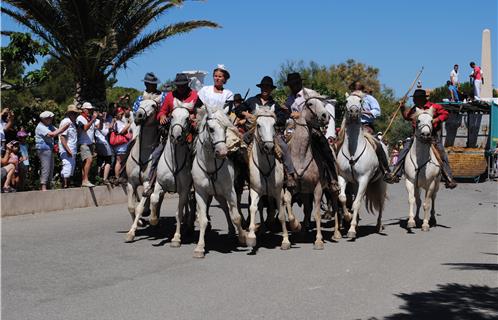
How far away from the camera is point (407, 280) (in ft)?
28.4

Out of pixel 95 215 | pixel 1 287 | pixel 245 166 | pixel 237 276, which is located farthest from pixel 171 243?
pixel 95 215

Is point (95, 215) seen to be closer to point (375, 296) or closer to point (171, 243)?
point (171, 243)

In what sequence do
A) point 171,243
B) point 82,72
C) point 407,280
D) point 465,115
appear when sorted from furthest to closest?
point 465,115
point 82,72
point 171,243
point 407,280

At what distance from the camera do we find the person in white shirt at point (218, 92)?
454 inches

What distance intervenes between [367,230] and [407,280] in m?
5.31

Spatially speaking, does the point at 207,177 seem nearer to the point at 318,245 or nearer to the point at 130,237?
the point at 130,237

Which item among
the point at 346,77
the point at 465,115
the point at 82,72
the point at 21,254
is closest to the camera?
the point at 21,254

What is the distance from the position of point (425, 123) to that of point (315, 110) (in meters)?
3.35

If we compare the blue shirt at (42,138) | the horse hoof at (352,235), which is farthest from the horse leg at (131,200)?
the blue shirt at (42,138)

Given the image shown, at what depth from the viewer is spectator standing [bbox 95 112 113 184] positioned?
17969 millimetres

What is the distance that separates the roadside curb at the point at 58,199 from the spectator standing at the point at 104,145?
48 centimetres

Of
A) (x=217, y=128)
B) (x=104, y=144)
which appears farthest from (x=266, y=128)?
(x=104, y=144)

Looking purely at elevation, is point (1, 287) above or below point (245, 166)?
below

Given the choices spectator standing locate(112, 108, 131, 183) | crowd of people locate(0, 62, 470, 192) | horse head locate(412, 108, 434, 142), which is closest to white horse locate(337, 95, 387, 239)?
crowd of people locate(0, 62, 470, 192)
